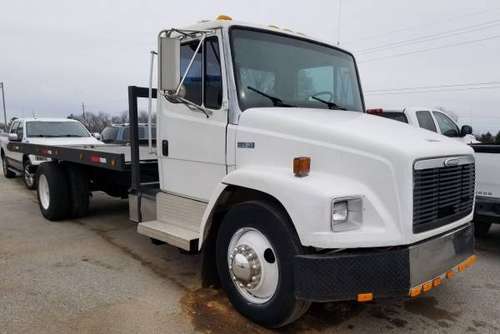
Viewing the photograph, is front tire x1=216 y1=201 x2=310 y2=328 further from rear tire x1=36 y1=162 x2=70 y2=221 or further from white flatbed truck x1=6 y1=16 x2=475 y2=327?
rear tire x1=36 y1=162 x2=70 y2=221

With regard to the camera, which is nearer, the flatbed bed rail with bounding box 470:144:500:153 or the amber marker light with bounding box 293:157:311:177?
the amber marker light with bounding box 293:157:311:177

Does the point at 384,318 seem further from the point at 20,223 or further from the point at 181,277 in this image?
the point at 20,223

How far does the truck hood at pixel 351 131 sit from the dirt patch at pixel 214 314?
1.59 metres

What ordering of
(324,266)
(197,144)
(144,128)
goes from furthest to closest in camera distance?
1. (144,128)
2. (197,144)
3. (324,266)

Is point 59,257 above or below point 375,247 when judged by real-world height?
below

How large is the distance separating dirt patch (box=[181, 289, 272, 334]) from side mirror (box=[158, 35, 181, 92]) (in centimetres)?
195

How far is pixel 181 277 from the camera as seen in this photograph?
4586mm

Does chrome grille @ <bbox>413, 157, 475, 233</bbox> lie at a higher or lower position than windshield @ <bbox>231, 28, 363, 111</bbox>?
lower

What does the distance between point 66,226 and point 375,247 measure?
5393 mm

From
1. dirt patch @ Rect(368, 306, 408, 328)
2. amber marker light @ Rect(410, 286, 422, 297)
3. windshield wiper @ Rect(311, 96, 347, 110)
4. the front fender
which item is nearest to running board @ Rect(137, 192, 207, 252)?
the front fender

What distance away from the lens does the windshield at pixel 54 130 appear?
11278 millimetres

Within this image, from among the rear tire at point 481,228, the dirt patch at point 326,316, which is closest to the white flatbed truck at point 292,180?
the dirt patch at point 326,316

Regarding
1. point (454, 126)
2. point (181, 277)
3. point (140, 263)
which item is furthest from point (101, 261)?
point (454, 126)

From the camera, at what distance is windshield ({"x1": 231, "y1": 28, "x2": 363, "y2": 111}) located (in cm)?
→ 379
